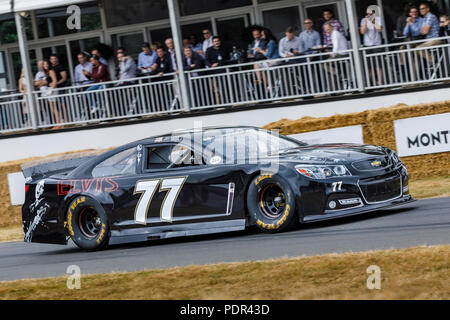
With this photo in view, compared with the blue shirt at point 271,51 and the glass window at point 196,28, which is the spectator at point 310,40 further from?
the glass window at point 196,28

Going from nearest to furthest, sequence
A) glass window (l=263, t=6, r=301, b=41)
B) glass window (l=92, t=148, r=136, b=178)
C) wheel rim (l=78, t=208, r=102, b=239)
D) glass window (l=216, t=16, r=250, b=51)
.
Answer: glass window (l=92, t=148, r=136, b=178) → wheel rim (l=78, t=208, r=102, b=239) → glass window (l=263, t=6, r=301, b=41) → glass window (l=216, t=16, r=250, b=51)

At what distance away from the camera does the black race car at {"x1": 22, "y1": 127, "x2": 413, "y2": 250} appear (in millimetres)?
10375

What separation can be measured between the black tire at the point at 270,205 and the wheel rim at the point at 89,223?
7.80 ft

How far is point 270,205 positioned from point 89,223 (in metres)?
2.74

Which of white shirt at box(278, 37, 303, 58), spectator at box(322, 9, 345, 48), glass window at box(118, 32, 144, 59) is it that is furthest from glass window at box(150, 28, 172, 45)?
spectator at box(322, 9, 345, 48)

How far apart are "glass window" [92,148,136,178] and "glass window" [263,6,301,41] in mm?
11343

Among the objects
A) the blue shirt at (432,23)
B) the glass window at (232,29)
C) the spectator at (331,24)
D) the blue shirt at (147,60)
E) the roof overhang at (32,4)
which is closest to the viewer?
the blue shirt at (432,23)

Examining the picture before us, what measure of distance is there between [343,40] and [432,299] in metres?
13.0

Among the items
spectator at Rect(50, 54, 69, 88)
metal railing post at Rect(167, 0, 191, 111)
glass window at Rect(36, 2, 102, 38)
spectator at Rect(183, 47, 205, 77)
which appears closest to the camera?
metal railing post at Rect(167, 0, 191, 111)

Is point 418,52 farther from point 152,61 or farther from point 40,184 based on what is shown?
point 40,184

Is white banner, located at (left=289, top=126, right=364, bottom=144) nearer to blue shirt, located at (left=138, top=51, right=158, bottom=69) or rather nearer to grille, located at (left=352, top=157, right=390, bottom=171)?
grille, located at (left=352, top=157, right=390, bottom=171)

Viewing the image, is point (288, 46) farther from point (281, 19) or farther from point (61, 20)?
point (61, 20)

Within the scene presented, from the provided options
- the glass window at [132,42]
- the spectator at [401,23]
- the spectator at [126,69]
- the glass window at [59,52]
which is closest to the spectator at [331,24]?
the spectator at [401,23]

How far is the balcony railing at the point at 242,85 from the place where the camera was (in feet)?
60.1
